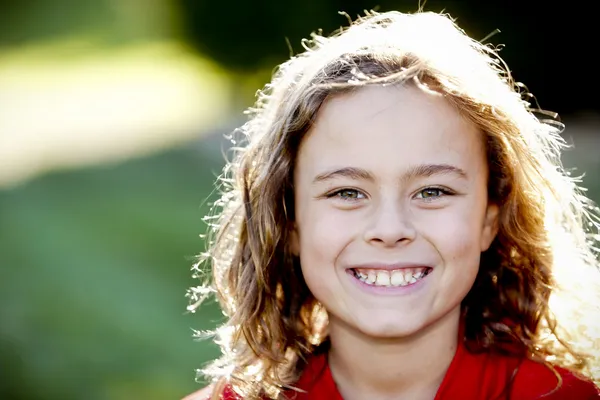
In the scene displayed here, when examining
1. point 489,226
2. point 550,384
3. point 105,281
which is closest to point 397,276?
point 489,226

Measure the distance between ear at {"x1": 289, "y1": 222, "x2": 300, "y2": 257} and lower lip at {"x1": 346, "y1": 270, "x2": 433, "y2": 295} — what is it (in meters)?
0.26

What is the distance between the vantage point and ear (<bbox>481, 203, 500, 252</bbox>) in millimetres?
2492

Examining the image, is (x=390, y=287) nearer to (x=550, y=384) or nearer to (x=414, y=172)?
(x=414, y=172)

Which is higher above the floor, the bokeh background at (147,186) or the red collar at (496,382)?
the bokeh background at (147,186)

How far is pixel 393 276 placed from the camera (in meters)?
2.36

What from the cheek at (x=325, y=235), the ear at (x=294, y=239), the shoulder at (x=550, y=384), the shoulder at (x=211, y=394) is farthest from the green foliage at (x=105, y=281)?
the shoulder at (x=550, y=384)

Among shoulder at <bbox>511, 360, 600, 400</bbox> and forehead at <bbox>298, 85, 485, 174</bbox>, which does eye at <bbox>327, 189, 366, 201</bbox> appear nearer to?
forehead at <bbox>298, 85, 485, 174</bbox>

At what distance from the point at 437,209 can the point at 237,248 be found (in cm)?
62

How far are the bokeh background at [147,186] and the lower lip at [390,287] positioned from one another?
6.76 feet

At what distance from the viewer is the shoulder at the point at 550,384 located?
2.38 m

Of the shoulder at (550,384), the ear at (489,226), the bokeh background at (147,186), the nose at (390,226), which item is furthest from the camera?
the bokeh background at (147,186)

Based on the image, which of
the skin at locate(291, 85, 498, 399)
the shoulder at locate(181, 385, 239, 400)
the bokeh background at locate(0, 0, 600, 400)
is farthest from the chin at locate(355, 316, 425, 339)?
the bokeh background at locate(0, 0, 600, 400)

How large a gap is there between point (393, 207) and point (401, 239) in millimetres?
75

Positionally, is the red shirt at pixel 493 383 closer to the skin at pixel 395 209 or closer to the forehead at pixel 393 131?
the skin at pixel 395 209
